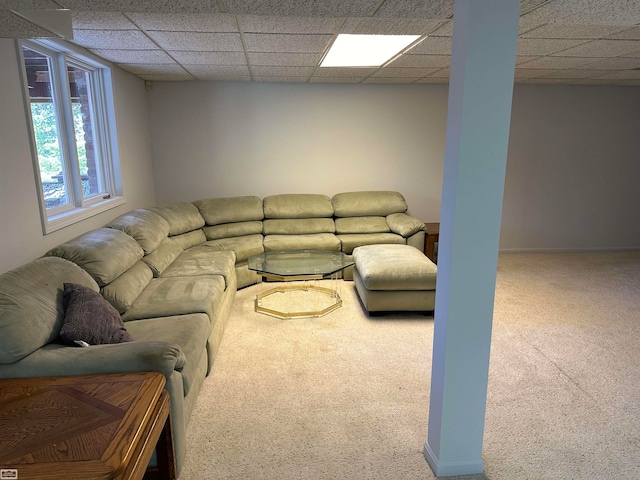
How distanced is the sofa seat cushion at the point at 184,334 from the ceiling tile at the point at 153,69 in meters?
2.72

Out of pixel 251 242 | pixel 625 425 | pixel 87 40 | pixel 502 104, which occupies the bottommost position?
pixel 625 425

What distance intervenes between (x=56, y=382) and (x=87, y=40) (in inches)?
102

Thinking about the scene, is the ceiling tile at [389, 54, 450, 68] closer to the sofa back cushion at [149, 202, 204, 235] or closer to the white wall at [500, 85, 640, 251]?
the white wall at [500, 85, 640, 251]

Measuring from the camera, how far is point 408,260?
3797 mm

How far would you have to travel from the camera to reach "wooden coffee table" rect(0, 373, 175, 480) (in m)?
1.23

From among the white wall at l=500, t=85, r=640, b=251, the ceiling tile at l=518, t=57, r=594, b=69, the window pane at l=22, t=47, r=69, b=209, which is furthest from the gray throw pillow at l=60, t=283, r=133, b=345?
the white wall at l=500, t=85, r=640, b=251

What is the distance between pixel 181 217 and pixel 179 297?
172cm

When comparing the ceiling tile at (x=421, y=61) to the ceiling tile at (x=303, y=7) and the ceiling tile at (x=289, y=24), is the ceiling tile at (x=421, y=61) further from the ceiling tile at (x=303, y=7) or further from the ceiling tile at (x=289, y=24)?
the ceiling tile at (x=303, y=7)

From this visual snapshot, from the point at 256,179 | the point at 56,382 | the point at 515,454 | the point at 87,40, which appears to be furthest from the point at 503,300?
the point at 87,40

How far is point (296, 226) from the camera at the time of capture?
509 cm

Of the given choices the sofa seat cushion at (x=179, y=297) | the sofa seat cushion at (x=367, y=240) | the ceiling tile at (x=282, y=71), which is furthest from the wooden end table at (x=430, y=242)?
the sofa seat cushion at (x=179, y=297)

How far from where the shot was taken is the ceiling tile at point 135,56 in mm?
3505

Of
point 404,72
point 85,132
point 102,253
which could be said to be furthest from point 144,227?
point 404,72

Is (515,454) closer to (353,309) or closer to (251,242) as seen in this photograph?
(353,309)
